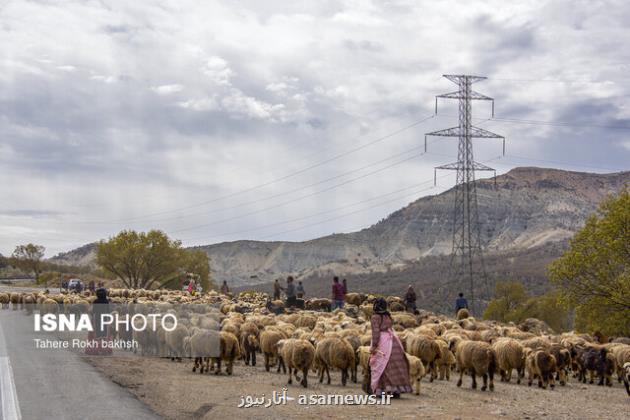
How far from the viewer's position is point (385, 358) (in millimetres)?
12836

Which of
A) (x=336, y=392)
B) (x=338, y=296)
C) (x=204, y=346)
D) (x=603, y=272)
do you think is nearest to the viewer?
(x=336, y=392)

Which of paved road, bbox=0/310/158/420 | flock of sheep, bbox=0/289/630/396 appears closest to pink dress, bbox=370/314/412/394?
flock of sheep, bbox=0/289/630/396

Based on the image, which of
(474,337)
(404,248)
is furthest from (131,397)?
(404,248)

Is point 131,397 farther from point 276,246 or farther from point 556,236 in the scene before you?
point 276,246

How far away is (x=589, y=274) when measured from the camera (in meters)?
31.5

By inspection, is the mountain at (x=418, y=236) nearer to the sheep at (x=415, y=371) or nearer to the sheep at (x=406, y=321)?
the sheep at (x=406, y=321)

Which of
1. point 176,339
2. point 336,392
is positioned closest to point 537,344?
point 336,392

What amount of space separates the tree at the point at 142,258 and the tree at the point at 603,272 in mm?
55633

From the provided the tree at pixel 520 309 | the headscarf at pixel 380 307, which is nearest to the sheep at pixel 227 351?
the headscarf at pixel 380 307

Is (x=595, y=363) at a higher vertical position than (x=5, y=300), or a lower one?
lower

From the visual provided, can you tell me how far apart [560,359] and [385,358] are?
7.00m

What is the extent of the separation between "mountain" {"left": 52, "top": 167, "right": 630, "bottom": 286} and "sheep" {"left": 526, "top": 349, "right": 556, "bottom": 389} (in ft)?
412

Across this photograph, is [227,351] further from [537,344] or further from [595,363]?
[595,363]

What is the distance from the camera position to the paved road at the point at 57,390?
1179cm
